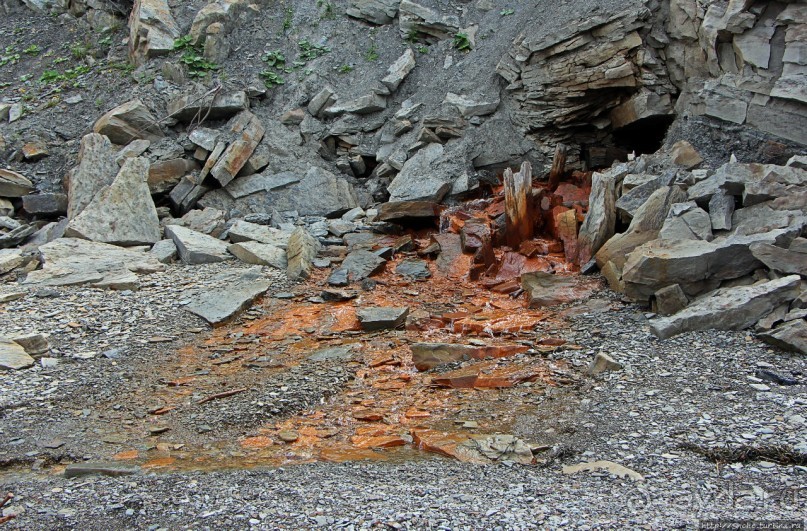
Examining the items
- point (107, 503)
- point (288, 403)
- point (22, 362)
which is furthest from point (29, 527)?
point (22, 362)

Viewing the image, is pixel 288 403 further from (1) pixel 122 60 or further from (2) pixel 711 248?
(1) pixel 122 60

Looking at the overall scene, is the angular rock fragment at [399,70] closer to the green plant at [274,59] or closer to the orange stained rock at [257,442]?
the green plant at [274,59]

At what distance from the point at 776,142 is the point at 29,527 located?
1078 cm

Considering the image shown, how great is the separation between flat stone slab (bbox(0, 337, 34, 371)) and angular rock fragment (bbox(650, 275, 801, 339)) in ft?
22.6

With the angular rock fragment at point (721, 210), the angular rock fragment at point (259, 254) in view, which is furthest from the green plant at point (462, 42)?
the angular rock fragment at point (721, 210)

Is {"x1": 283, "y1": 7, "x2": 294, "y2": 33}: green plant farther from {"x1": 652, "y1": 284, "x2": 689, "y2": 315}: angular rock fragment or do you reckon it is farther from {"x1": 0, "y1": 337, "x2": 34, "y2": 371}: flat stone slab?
{"x1": 652, "y1": 284, "x2": 689, "y2": 315}: angular rock fragment

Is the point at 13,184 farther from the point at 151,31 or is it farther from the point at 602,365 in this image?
the point at 602,365

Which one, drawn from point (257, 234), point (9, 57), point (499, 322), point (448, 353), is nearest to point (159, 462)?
point (448, 353)

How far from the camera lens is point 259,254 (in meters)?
11.5

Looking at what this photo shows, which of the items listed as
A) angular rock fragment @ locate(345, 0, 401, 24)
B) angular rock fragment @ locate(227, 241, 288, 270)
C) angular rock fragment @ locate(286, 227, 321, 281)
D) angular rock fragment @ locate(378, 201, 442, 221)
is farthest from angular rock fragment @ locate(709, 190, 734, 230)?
angular rock fragment @ locate(345, 0, 401, 24)

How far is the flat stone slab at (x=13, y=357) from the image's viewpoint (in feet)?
24.3

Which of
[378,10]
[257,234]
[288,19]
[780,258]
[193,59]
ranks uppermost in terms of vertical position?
[378,10]

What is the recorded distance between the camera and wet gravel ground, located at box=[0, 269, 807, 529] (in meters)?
4.42

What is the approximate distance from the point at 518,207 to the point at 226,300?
517 centimetres
